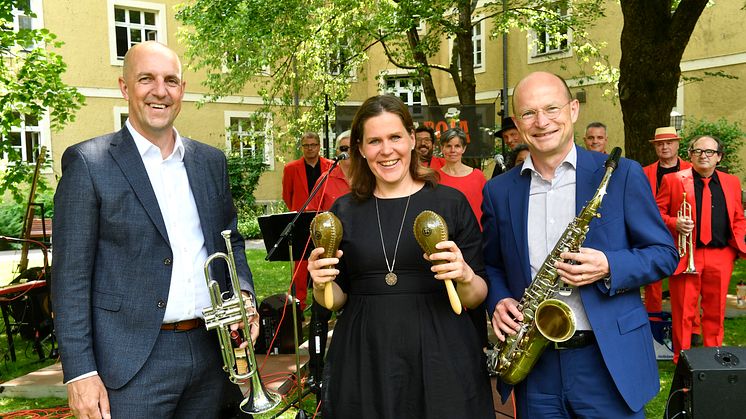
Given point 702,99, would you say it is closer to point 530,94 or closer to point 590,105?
point 590,105

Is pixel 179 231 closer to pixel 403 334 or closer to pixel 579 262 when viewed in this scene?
pixel 403 334

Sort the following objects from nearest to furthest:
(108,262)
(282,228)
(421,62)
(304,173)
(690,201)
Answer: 1. (108,262)
2. (282,228)
3. (690,201)
4. (304,173)
5. (421,62)

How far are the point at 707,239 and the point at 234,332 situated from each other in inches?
211

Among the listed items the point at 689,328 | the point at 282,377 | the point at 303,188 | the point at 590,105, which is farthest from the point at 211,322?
the point at 590,105

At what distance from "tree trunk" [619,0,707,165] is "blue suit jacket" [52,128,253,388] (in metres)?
7.95

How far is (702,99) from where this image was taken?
66.0 ft

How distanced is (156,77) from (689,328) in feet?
19.2

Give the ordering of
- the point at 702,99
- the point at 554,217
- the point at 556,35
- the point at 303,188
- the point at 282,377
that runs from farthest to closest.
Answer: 1. the point at 702,99
2. the point at 556,35
3. the point at 303,188
4. the point at 282,377
5. the point at 554,217

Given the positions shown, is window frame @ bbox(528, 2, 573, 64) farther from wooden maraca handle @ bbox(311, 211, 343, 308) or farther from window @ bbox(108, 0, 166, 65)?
wooden maraca handle @ bbox(311, 211, 343, 308)

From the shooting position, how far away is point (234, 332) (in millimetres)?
2896

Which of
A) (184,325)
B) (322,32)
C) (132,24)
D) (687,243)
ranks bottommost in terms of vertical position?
(687,243)

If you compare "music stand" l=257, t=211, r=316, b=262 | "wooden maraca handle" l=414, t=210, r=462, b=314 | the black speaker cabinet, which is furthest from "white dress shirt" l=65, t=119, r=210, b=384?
the black speaker cabinet

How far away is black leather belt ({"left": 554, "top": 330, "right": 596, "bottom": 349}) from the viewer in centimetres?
274

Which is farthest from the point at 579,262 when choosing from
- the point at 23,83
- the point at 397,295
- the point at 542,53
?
the point at 542,53
